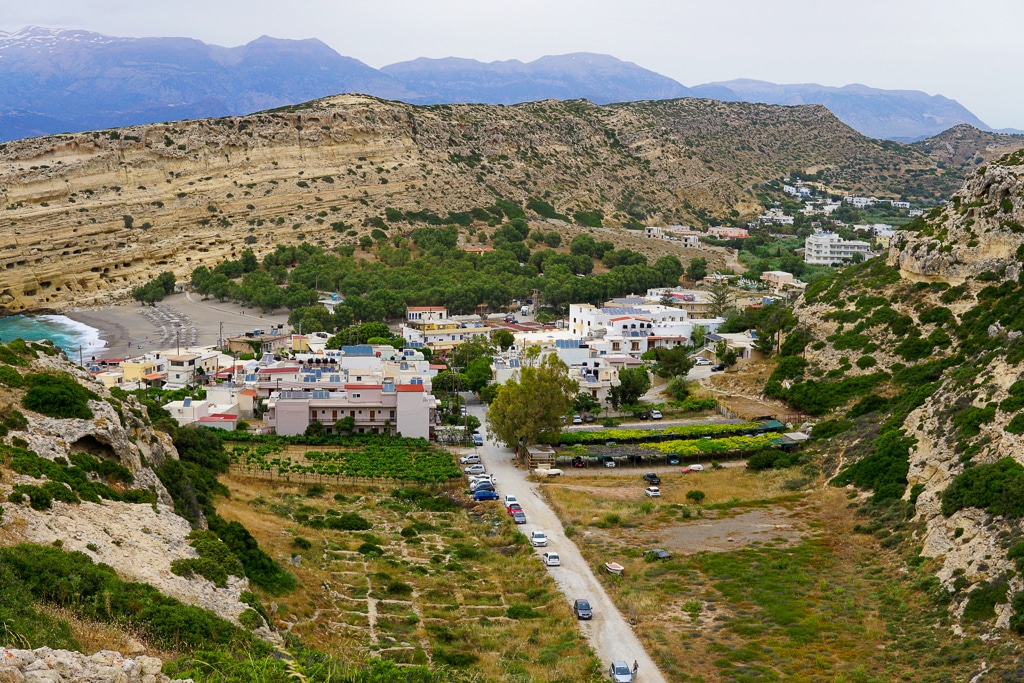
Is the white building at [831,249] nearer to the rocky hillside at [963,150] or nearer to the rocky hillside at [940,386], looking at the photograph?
the rocky hillside at [940,386]

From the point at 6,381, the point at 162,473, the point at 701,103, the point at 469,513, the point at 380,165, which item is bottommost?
the point at 469,513

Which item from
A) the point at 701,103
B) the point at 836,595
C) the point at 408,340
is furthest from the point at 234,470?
the point at 701,103

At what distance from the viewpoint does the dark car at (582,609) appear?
968 inches

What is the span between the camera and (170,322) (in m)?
74.6

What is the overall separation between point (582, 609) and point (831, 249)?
8706 cm

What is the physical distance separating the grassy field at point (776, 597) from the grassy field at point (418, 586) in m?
2.22

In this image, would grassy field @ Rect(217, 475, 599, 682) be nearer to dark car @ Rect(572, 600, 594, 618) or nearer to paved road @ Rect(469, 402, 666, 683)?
dark car @ Rect(572, 600, 594, 618)

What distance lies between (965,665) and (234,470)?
79.7 feet

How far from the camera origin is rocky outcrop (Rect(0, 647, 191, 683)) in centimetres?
1098

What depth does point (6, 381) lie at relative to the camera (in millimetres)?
23141

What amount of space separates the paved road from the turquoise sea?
110ft

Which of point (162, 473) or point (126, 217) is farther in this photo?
point (126, 217)

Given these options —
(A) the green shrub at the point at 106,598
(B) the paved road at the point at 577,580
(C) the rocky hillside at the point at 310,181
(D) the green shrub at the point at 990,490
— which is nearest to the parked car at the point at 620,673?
(B) the paved road at the point at 577,580

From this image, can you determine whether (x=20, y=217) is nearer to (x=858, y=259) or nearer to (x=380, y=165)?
(x=380, y=165)
